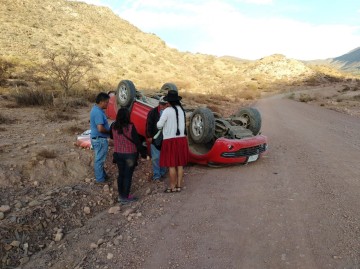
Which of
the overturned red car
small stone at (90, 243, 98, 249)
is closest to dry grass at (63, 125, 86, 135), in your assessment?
the overturned red car

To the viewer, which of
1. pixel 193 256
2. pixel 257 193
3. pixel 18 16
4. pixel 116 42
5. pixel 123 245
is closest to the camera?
pixel 193 256

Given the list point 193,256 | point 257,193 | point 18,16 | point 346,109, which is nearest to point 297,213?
point 257,193

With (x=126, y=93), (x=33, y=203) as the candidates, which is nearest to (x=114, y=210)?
(x=33, y=203)

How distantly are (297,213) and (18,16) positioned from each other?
36899mm

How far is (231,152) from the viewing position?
6.95m

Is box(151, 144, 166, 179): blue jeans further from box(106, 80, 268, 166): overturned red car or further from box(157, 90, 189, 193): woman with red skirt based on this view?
box(106, 80, 268, 166): overturned red car

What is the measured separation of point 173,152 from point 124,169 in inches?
35.2

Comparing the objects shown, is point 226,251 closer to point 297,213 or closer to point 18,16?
point 297,213

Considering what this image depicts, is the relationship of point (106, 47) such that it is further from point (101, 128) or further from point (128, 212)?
point (128, 212)

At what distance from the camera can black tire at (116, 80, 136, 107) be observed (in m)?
8.18

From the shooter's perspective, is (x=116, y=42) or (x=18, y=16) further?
(x=116, y=42)

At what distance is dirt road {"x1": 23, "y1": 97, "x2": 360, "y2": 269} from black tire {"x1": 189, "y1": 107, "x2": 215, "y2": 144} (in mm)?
653

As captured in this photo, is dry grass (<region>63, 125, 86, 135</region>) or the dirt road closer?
the dirt road

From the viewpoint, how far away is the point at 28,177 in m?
5.93
